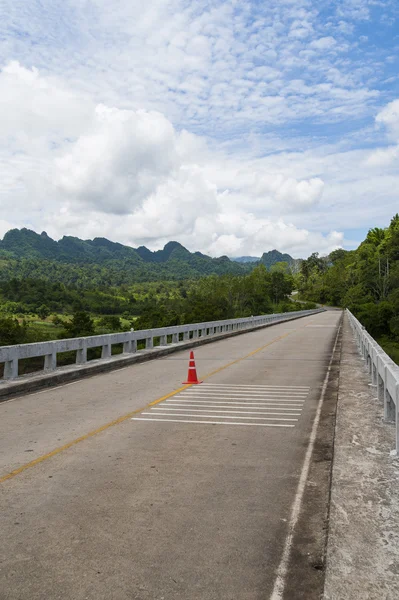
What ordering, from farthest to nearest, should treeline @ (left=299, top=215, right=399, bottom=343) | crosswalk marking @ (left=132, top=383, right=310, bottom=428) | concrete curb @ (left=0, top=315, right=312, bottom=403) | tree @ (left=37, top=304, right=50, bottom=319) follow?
1. tree @ (left=37, top=304, right=50, bottom=319)
2. treeline @ (left=299, top=215, right=399, bottom=343)
3. concrete curb @ (left=0, top=315, right=312, bottom=403)
4. crosswalk marking @ (left=132, top=383, right=310, bottom=428)

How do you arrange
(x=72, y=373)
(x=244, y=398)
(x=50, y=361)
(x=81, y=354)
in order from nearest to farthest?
(x=244, y=398)
(x=72, y=373)
(x=50, y=361)
(x=81, y=354)

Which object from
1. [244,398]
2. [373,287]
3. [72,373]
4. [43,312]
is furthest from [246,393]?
[373,287]

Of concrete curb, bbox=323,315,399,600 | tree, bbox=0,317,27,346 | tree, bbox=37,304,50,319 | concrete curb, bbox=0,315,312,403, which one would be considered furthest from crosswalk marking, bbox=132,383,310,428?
tree, bbox=37,304,50,319

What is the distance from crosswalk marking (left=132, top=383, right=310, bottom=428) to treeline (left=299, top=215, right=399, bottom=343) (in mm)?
70218

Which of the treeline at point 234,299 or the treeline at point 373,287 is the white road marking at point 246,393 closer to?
the treeline at point 373,287

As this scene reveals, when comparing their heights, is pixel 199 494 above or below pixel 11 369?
below

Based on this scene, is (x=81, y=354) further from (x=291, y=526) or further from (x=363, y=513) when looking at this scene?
(x=363, y=513)

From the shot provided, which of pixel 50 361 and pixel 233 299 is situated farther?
pixel 233 299

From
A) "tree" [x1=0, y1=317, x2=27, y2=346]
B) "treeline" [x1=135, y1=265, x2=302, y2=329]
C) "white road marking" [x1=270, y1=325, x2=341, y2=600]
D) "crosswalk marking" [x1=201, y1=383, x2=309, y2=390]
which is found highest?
"treeline" [x1=135, y1=265, x2=302, y2=329]

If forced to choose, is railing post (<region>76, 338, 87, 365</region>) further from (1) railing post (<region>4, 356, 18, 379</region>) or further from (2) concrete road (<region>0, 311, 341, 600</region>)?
(2) concrete road (<region>0, 311, 341, 600</region>)

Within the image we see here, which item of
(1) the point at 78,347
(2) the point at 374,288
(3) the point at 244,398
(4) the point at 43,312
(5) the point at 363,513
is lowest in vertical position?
(4) the point at 43,312

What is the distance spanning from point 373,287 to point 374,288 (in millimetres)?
347

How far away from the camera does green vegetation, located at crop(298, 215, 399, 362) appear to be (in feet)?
280

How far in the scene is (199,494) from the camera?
5.68 metres
